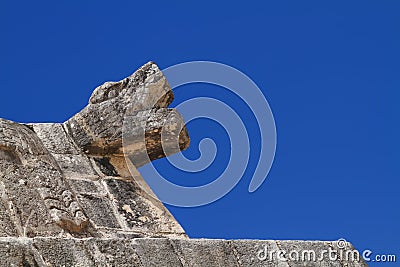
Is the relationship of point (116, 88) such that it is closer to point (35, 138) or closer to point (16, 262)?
point (35, 138)

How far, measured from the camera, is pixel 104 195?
6.12 metres

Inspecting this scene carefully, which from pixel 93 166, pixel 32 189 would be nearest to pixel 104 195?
pixel 93 166

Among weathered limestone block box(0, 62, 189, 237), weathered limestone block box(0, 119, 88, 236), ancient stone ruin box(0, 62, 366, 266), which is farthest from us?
weathered limestone block box(0, 62, 189, 237)

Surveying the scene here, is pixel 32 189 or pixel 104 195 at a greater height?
pixel 104 195

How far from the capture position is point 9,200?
204 inches

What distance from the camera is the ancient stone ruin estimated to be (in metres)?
4.47

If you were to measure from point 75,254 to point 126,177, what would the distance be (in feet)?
7.25

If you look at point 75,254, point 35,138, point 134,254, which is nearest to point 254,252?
point 134,254

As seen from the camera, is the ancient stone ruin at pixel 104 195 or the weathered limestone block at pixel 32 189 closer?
the ancient stone ruin at pixel 104 195

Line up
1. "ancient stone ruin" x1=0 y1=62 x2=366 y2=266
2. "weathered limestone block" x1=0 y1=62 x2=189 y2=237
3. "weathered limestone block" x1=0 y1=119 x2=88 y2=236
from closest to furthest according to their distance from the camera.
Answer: "ancient stone ruin" x1=0 y1=62 x2=366 y2=266 → "weathered limestone block" x1=0 y1=119 x2=88 y2=236 → "weathered limestone block" x1=0 y1=62 x2=189 y2=237

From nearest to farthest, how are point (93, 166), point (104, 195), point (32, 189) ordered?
point (32, 189), point (104, 195), point (93, 166)

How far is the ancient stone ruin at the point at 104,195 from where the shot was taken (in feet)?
14.7

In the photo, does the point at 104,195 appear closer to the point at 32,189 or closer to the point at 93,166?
the point at 93,166

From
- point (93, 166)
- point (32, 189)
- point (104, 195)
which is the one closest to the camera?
point (32, 189)
